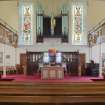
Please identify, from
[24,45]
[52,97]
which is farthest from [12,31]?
[52,97]

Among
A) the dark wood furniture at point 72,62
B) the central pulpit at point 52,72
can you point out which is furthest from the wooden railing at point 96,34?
the central pulpit at point 52,72

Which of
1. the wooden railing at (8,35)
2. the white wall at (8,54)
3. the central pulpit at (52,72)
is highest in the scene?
the wooden railing at (8,35)

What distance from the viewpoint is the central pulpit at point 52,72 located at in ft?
57.3

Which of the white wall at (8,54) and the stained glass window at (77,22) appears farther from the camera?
the stained glass window at (77,22)

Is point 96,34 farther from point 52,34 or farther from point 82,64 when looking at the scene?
point 52,34

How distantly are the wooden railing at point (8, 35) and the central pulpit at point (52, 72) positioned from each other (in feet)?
10.1

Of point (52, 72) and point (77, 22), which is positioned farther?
point (77, 22)

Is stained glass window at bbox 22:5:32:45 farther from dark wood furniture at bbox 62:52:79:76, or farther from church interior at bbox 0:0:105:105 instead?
dark wood furniture at bbox 62:52:79:76

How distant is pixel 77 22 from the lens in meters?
23.1

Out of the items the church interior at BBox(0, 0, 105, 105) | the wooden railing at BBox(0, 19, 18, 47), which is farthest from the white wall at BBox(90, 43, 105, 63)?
the wooden railing at BBox(0, 19, 18, 47)

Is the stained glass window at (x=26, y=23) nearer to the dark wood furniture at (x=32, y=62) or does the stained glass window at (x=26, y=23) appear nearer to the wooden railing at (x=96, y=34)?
the dark wood furniture at (x=32, y=62)

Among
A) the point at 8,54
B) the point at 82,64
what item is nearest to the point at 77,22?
the point at 82,64

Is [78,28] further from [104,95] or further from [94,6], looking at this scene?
[104,95]

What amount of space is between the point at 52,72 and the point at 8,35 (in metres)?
4.16
